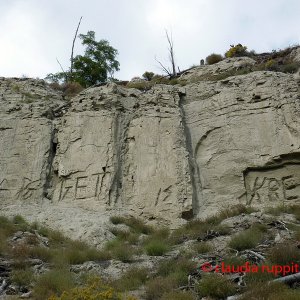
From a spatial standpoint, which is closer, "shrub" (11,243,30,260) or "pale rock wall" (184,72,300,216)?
"shrub" (11,243,30,260)

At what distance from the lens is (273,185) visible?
56.2 ft

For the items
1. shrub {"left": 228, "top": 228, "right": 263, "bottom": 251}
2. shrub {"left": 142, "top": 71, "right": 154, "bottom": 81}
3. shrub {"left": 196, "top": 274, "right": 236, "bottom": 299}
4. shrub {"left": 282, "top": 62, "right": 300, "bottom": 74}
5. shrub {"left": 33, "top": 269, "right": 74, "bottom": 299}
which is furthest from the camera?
shrub {"left": 142, "top": 71, "right": 154, "bottom": 81}

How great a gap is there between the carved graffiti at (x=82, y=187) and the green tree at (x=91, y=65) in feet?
38.4

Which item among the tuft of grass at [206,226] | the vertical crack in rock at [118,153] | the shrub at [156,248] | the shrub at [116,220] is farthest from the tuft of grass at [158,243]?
the vertical crack in rock at [118,153]

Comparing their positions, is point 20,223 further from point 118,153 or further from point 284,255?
point 284,255

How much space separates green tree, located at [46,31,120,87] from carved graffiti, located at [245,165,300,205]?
14134mm

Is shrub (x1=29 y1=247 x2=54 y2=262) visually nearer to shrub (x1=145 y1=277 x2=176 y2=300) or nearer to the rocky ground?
the rocky ground

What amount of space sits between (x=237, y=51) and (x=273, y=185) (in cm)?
1449

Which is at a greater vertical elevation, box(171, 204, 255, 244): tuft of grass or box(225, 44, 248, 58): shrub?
box(225, 44, 248, 58): shrub

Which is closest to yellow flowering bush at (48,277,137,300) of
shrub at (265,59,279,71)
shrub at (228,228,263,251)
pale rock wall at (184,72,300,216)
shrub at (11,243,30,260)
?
shrub at (11,243,30,260)

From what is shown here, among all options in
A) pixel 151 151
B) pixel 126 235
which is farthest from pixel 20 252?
pixel 151 151

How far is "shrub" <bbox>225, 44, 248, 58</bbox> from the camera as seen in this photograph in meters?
29.3

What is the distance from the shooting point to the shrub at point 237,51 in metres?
29.3

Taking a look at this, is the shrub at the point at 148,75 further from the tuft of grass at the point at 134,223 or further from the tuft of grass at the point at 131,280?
the tuft of grass at the point at 131,280
